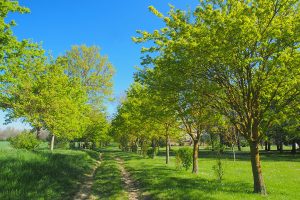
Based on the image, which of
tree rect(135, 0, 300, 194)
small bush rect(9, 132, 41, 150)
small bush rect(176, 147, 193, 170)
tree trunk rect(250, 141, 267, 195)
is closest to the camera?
tree rect(135, 0, 300, 194)

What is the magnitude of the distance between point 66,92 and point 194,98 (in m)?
22.5

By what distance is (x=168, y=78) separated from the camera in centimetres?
1578

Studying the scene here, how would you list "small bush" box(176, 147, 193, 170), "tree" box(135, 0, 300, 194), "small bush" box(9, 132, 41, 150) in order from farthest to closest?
"small bush" box(9, 132, 41, 150) < "small bush" box(176, 147, 193, 170) < "tree" box(135, 0, 300, 194)

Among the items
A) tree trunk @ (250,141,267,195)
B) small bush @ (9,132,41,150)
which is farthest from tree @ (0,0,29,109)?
small bush @ (9,132,41,150)

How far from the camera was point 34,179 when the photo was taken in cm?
1583

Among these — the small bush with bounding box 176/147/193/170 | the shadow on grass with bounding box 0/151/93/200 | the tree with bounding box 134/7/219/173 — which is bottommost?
the shadow on grass with bounding box 0/151/93/200

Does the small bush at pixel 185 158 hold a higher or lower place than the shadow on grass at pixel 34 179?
higher

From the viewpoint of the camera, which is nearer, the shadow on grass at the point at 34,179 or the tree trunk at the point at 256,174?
the shadow on grass at the point at 34,179

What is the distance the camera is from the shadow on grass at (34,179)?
13.3m

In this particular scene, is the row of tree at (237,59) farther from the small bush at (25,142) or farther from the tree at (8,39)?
the small bush at (25,142)

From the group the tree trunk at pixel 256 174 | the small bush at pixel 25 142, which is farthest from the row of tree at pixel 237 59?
the small bush at pixel 25 142

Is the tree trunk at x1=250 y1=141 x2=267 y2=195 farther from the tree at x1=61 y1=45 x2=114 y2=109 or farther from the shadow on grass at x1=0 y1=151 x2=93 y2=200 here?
the tree at x1=61 y1=45 x2=114 y2=109

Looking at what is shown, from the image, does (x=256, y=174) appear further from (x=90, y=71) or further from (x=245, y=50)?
(x=90, y=71)

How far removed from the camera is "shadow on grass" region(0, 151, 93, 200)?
13.3 m
